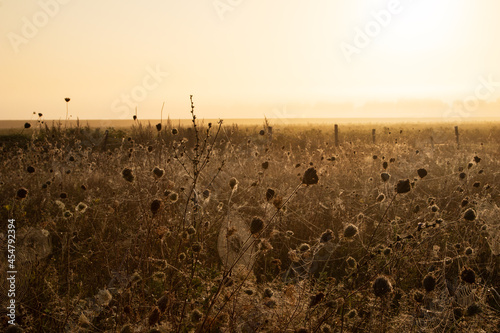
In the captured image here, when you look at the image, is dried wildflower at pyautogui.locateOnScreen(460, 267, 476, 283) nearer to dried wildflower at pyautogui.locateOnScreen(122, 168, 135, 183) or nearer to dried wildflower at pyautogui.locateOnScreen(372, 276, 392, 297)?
dried wildflower at pyautogui.locateOnScreen(372, 276, 392, 297)

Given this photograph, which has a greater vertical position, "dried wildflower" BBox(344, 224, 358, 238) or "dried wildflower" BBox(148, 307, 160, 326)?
"dried wildflower" BBox(344, 224, 358, 238)

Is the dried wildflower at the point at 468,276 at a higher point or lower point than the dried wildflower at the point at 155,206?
lower

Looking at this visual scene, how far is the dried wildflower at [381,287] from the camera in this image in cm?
153

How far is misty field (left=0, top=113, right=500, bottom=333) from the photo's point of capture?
1.91 m

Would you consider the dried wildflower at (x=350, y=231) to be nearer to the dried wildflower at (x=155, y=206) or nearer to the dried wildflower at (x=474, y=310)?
the dried wildflower at (x=474, y=310)

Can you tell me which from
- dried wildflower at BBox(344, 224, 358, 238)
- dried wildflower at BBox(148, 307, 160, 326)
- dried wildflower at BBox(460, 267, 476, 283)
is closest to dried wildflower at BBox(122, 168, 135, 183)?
dried wildflower at BBox(148, 307, 160, 326)

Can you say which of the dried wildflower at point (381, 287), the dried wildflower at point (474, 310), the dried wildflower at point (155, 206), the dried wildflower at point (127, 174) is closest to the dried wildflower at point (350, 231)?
the dried wildflower at point (381, 287)

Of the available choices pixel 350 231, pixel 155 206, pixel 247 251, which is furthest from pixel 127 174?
pixel 247 251

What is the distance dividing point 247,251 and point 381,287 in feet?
6.53

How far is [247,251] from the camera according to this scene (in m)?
3.43

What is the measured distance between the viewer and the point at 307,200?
539 cm

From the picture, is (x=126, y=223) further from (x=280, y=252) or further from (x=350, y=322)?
(x=350, y=322)

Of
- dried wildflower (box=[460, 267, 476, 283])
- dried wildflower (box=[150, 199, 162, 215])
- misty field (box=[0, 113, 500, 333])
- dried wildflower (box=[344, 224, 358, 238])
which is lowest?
misty field (box=[0, 113, 500, 333])

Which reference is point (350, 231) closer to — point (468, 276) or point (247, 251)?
point (468, 276)
